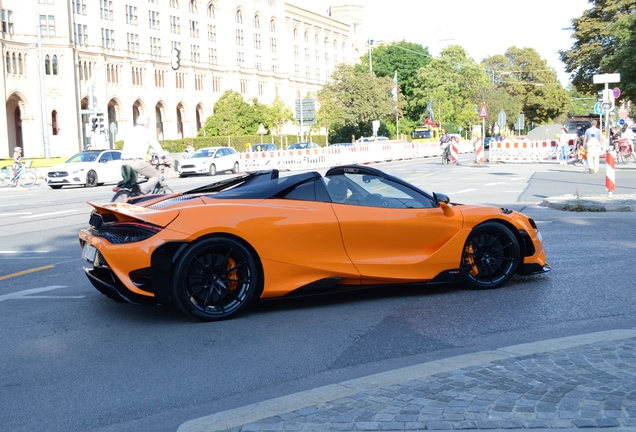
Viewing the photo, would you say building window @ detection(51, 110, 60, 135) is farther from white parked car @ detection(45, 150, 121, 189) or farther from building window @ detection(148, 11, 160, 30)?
white parked car @ detection(45, 150, 121, 189)

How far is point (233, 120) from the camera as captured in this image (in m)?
79.2

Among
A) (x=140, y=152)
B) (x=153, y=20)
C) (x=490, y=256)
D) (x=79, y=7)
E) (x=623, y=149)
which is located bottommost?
(x=490, y=256)

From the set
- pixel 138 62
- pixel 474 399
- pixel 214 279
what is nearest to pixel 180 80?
pixel 138 62

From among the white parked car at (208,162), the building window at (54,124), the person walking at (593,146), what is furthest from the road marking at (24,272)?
the building window at (54,124)

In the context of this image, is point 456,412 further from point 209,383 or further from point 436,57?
point 436,57

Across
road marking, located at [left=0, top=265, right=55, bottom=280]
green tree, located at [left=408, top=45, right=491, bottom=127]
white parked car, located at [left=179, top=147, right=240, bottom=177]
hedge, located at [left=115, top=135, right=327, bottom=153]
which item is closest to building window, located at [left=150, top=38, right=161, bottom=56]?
hedge, located at [left=115, top=135, right=327, bottom=153]

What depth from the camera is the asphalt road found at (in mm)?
4801

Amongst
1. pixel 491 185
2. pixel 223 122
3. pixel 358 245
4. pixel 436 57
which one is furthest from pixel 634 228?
pixel 436 57

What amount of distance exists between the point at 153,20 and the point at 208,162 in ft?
166

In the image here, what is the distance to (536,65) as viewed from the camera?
117 meters

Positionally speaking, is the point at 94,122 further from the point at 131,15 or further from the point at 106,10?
the point at 131,15

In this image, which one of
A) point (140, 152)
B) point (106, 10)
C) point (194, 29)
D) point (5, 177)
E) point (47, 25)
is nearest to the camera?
point (140, 152)

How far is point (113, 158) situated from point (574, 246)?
28019 millimetres

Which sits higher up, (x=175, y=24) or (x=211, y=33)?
(x=175, y=24)
